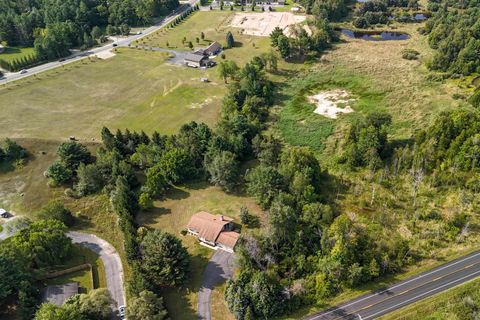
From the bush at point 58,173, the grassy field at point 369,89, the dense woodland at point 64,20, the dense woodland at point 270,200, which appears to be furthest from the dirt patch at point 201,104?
the dense woodland at point 64,20

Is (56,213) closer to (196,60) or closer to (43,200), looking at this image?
(43,200)

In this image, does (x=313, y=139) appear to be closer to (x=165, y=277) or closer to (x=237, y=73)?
(x=237, y=73)

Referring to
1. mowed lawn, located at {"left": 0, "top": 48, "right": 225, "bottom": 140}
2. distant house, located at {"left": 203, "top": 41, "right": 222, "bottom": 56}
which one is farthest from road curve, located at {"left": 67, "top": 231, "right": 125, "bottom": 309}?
distant house, located at {"left": 203, "top": 41, "right": 222, "bottom": 56}

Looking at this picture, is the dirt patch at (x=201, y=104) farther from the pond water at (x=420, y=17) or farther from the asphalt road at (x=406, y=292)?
the pond water at (x=420, y=17)

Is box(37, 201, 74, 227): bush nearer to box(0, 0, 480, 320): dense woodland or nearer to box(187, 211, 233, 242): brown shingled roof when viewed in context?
box(0, 0, 480, 320): dense woodland

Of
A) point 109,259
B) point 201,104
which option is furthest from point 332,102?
point 109,259

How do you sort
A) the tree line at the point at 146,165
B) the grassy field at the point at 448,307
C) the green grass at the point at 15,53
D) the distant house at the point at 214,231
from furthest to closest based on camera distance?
the green grass at the point at 15,53, the tree line at the point at 146,165, the distant house at the point at 214,231, the grassy field at the point at 448,307
